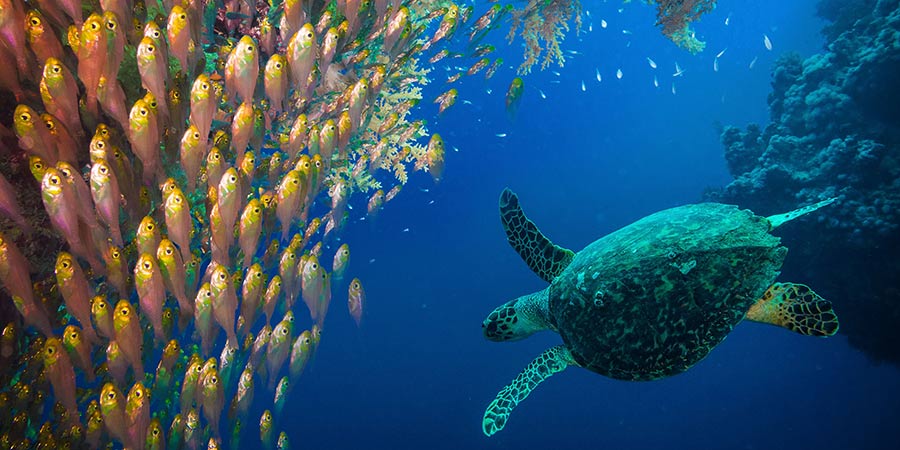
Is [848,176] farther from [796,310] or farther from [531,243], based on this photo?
[531,243]

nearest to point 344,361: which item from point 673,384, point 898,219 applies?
point 673,384

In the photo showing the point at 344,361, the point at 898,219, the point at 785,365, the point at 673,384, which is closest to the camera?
the point at 898,219

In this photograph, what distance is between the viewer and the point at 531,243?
419cm

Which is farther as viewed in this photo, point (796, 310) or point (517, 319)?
point (517, 319)

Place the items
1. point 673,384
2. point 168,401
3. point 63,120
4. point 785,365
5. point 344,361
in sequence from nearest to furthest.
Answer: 1. point 63,120
2. point 168,401
3. point 785,365
4. point 673,384
5. point 344,361

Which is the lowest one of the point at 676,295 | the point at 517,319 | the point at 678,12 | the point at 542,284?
the point at 676,295

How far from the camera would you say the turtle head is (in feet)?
13.2

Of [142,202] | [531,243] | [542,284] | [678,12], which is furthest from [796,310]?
[542,284]

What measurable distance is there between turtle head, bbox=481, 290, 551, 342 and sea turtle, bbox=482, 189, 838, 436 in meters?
0.43

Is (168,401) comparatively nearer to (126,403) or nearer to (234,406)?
(234,406)

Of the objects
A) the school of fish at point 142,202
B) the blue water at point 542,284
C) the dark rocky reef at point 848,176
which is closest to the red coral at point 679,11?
the dark rocky reef at point 848,176

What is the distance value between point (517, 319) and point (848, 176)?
25.1 ft

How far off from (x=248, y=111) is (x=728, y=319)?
3443 mm

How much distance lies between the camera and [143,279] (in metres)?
2.16
